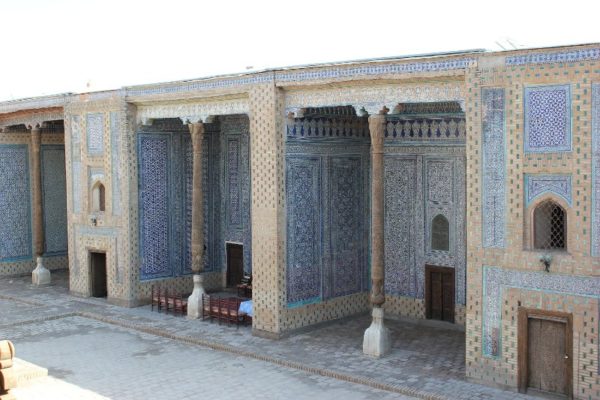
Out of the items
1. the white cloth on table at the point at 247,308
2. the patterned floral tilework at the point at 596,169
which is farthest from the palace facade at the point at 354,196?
the white cloth on table at the point at 247,308

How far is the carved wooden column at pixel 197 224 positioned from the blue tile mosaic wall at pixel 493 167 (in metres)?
5.68

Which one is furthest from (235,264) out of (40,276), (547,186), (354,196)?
(547,186)

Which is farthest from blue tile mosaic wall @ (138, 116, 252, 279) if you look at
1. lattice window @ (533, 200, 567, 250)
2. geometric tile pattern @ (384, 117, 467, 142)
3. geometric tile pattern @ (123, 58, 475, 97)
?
lattice window @ (533, 200, 567, 250)

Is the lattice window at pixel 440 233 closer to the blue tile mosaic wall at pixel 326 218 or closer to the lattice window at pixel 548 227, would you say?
the blue tile mosaic wall at pixel 326 218

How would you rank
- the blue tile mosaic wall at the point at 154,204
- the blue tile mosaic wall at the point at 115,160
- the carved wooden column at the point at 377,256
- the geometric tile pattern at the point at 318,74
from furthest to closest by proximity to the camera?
1. the blue tile mosaic wall at the point at 154,204
2. the blue tile mosaic wall at the point at 115,160
3. the carved wooden column at the point at 377,256
4. the geometric tile pattern at the point at 318,74

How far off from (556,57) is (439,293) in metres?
5.21

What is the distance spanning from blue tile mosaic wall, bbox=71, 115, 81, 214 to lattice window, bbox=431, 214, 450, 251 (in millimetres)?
7220

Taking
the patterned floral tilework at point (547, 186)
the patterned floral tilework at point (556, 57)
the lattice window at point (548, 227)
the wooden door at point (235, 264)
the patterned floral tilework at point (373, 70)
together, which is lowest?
the wooden door at point (235, 264)

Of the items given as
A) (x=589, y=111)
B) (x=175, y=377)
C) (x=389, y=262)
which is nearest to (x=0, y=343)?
(x=175, y=377)

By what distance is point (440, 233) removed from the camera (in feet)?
41.2

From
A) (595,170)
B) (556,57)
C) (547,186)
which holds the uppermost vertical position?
(556,57)

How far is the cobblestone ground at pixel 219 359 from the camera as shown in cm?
946

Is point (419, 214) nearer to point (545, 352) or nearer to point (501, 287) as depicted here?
point (501, 287)

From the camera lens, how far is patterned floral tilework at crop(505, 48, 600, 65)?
8.34m
